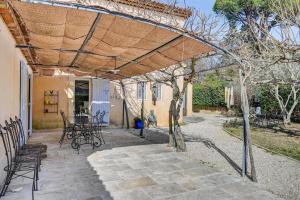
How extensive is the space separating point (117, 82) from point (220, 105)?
13277 mm

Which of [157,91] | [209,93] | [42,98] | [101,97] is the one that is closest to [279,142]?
[157,91]

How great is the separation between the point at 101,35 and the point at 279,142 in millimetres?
7265

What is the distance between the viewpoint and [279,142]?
8.83 metres

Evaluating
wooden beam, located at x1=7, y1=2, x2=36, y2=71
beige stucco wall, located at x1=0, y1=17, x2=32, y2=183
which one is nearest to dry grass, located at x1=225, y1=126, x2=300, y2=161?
beige stucco wall, located at x1=0, y1=17, x2=32, y2=183

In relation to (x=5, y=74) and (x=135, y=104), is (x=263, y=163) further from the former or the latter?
(x=135, y=104)

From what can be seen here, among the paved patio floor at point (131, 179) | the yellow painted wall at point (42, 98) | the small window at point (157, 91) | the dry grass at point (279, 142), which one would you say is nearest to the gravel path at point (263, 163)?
the paved patio floor at point (131, 179)

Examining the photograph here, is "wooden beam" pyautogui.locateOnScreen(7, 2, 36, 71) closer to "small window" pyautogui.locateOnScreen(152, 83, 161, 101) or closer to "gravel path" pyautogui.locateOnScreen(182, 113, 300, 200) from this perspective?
"gravel path" pyautogui.locateOnScreen(182, 113, 300, 200)

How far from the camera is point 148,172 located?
512 cm

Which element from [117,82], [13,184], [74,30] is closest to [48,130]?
[117,82]

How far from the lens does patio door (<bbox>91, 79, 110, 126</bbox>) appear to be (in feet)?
37.5

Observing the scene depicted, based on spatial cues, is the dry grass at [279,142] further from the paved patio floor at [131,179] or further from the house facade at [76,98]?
the house facade at [76,98]

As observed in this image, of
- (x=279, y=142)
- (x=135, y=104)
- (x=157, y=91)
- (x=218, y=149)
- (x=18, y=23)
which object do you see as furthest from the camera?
(x=157, y=91)

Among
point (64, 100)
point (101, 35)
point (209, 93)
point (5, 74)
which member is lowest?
point (64, 100)

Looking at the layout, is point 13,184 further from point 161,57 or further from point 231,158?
point 231,158
